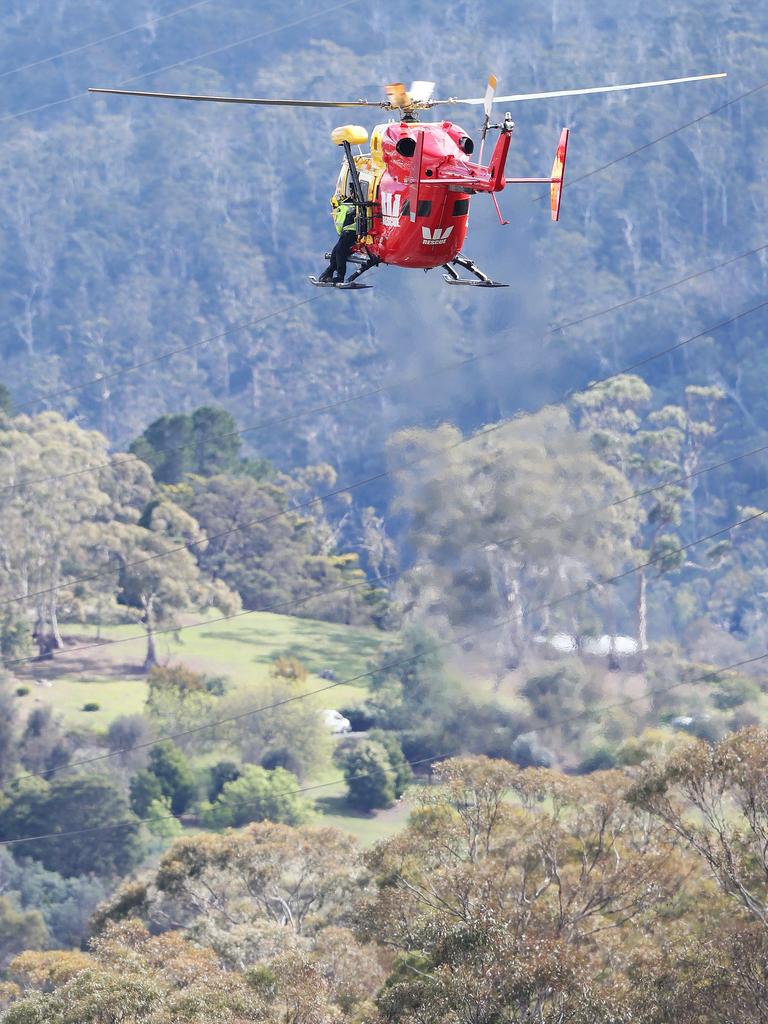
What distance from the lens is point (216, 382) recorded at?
154625 mm

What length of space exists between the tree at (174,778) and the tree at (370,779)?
6.44 metres

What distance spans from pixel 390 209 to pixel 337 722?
200 feet

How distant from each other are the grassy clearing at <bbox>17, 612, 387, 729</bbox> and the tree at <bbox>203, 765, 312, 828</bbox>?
24.7 feet

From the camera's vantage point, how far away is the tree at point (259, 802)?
75250mm

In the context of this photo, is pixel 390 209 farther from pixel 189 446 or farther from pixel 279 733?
pixel 189 446

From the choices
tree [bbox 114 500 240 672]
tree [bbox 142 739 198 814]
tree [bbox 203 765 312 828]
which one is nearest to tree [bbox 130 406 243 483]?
tree [bbox 114 500 240 672]

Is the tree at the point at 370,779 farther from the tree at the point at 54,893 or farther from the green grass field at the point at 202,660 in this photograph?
the tree at the point at 54,893

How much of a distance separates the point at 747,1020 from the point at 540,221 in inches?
4352

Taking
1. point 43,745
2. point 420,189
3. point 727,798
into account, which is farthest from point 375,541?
point 420,189

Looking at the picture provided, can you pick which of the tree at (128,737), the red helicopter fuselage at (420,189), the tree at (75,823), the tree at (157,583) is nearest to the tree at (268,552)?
the tree at (157,583)

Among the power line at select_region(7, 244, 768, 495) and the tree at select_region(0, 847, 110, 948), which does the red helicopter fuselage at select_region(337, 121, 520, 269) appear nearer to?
the tree at select_region(0, 847, 110, 948)

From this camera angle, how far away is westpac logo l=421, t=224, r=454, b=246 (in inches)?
990

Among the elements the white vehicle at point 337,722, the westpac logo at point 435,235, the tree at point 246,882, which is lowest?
the white vehicle at point 337,722

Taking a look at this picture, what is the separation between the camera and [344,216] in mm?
26781
